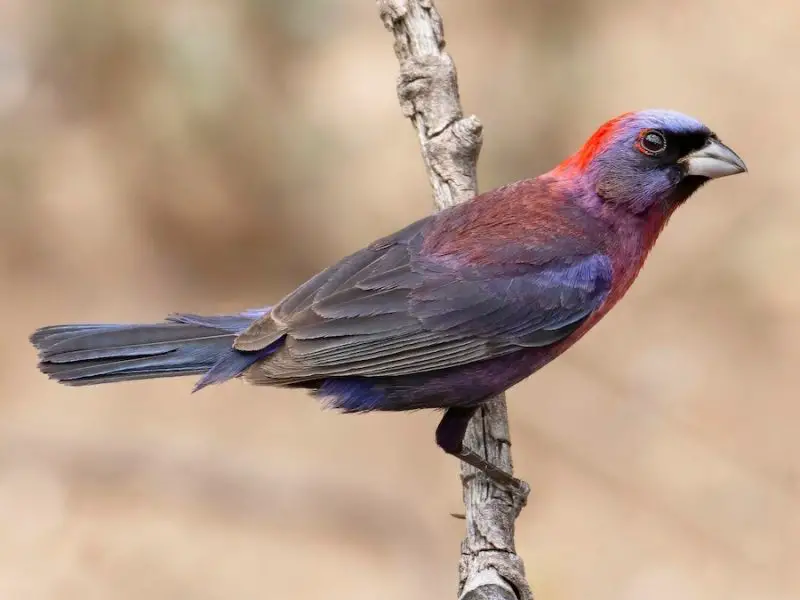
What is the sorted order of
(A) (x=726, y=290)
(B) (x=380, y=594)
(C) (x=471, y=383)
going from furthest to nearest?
1. (A) (x=726, y=290)
2. (B) (x=380, y=594)
3. (C) (x=471, y=383)

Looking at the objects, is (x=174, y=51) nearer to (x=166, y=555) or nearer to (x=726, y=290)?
(x=166, y=555)

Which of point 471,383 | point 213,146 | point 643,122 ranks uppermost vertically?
point 213,146

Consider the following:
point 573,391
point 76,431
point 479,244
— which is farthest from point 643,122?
point 76,431

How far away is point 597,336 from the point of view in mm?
7676

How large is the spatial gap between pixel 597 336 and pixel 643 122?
3599mm

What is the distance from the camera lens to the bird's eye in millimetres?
4176

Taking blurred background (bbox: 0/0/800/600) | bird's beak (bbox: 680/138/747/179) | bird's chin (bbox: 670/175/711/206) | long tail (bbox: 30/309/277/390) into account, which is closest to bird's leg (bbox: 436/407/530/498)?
long tail (bbox: 30/309/277/390)

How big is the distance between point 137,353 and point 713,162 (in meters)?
2.17

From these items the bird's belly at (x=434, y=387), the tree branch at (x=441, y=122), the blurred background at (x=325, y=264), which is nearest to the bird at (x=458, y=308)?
the bird's belly at (x=434, y=387)

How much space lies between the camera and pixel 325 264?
775 cm

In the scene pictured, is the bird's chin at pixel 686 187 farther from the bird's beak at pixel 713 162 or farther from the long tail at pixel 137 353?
the long tail at pixel 137 353

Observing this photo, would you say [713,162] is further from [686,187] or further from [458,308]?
[458,308]

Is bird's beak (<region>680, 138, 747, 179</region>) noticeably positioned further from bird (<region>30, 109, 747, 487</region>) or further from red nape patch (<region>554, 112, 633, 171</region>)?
red nape patch (<region>554, 112, 633, 171</region>)

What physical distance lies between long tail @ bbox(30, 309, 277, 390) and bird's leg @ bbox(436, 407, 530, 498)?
68 centimetres
